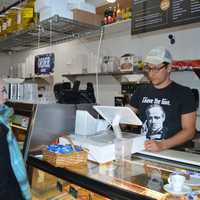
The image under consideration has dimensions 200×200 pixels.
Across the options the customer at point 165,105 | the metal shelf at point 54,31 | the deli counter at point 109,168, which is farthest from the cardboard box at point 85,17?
the deli counter at point 109,168

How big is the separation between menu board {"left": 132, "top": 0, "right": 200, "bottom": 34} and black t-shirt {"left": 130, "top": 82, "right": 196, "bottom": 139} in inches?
26.4

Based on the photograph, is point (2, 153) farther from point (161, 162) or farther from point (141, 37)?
point (141, 37)

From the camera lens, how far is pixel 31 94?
7.93 feet

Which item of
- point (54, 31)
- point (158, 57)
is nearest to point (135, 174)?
point (158, 57)

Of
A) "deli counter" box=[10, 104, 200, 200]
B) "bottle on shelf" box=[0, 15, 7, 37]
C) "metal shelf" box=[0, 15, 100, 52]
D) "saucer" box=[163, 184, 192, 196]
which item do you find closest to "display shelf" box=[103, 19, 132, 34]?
"metal shelf" box=[0, 15, 100, 52]

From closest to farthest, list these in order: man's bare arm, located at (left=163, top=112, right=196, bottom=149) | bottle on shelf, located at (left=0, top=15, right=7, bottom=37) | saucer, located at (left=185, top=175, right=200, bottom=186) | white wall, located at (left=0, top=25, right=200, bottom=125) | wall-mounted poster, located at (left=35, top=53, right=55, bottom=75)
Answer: saucer, located at (left=185, top=175, right=200, bottom=186), man's bare arm, located at (left=163, top=112, right=196, bottom=149), wall-mounted poster, located at (left=35, top=53, right=55, bottom=75), white wall, located at (left=0, top=25, right=200, bottom=125), bottle on shelf, located at (left=0, top=15, right=7, bottom=37)

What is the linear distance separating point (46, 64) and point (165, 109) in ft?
4.26

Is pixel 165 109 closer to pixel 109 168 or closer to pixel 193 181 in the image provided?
pixel 109 168

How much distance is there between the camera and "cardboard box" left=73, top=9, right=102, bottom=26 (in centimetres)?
265

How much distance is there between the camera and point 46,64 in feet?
9.39

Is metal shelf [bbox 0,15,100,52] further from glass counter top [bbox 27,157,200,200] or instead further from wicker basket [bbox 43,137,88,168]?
glass counter top [bbox 27,157,200,200]

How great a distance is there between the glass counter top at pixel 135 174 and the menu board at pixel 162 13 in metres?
1.50

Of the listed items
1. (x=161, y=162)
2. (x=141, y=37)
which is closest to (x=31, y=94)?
(x=161, y=162)

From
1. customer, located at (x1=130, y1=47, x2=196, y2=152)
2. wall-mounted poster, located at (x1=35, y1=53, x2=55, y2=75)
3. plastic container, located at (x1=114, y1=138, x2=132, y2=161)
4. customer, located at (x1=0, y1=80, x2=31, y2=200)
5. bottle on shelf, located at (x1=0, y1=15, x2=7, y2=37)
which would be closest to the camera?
customer, located at (x1=0, y1=80, x2=31, y2=200)
